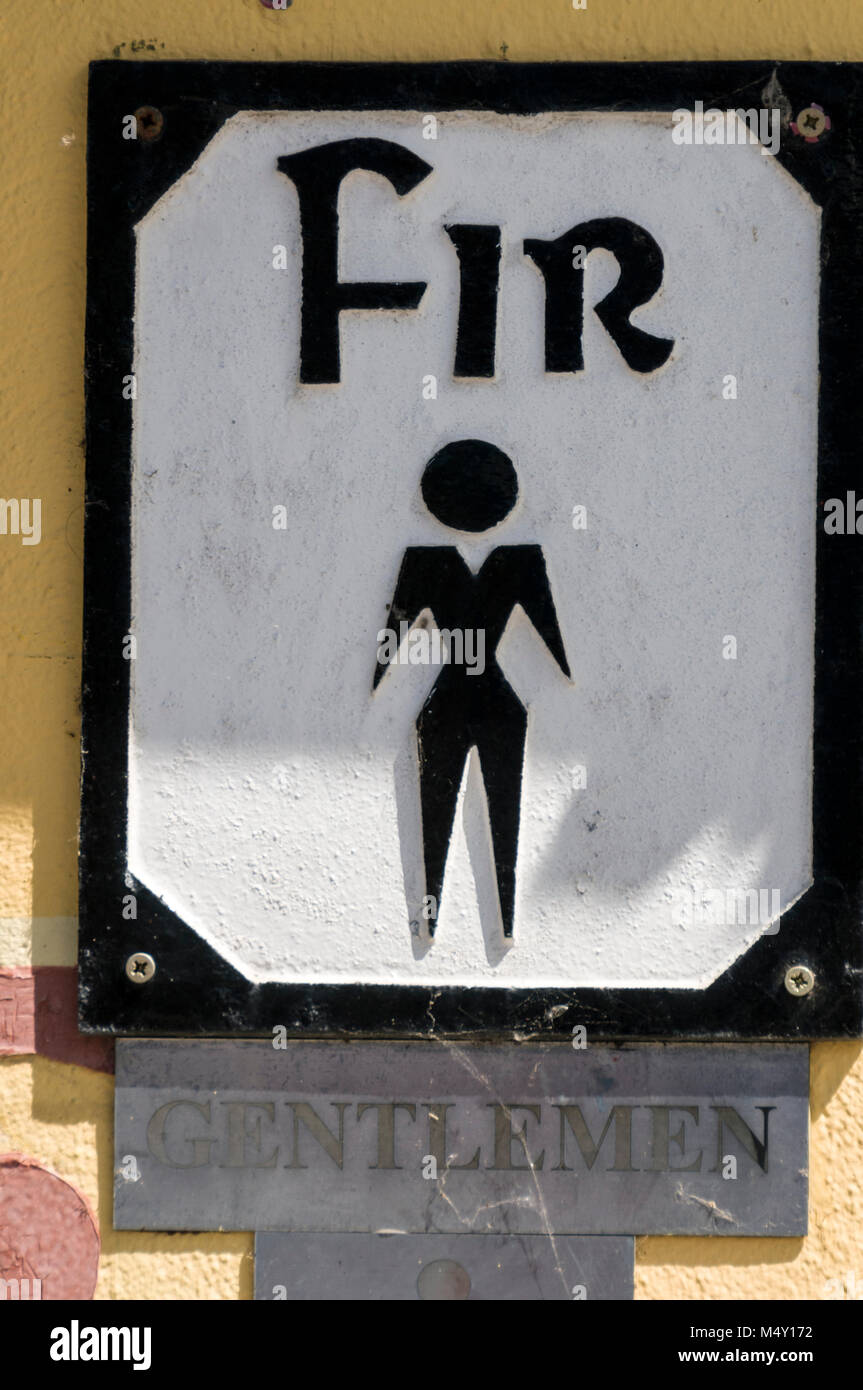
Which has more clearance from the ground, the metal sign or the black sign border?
the black sign border

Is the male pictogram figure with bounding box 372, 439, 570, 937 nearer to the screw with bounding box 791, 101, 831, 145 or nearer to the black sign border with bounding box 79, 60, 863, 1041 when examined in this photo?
the black sign border with bounding box 79, 60, 863, 1041

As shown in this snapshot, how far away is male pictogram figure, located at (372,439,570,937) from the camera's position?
2.06 m

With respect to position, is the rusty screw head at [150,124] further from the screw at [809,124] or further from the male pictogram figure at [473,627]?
the screw at [809,124]

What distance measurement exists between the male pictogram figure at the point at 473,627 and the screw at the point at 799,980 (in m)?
0.43

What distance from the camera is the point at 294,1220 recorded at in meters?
2.06

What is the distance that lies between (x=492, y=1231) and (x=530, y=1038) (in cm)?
30

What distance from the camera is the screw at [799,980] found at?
2.04 m

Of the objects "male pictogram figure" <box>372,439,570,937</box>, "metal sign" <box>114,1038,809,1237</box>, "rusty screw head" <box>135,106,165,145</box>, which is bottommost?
"metal sign" <box>114,1038,809,1237</box>

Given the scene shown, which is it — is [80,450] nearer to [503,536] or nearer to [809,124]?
[503,536]

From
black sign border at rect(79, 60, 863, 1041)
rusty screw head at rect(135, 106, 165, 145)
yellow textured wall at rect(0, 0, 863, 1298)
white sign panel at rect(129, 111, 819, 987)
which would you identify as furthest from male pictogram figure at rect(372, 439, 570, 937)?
rusty screw head at rect(135, 106, 165, 145)

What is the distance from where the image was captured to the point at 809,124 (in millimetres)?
2057

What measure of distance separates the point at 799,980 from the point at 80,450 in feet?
4.48

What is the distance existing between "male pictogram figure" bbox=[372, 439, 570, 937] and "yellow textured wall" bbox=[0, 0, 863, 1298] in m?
0.54

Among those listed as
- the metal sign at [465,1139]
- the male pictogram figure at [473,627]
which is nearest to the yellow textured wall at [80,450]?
the metal sign at [465,1139]
